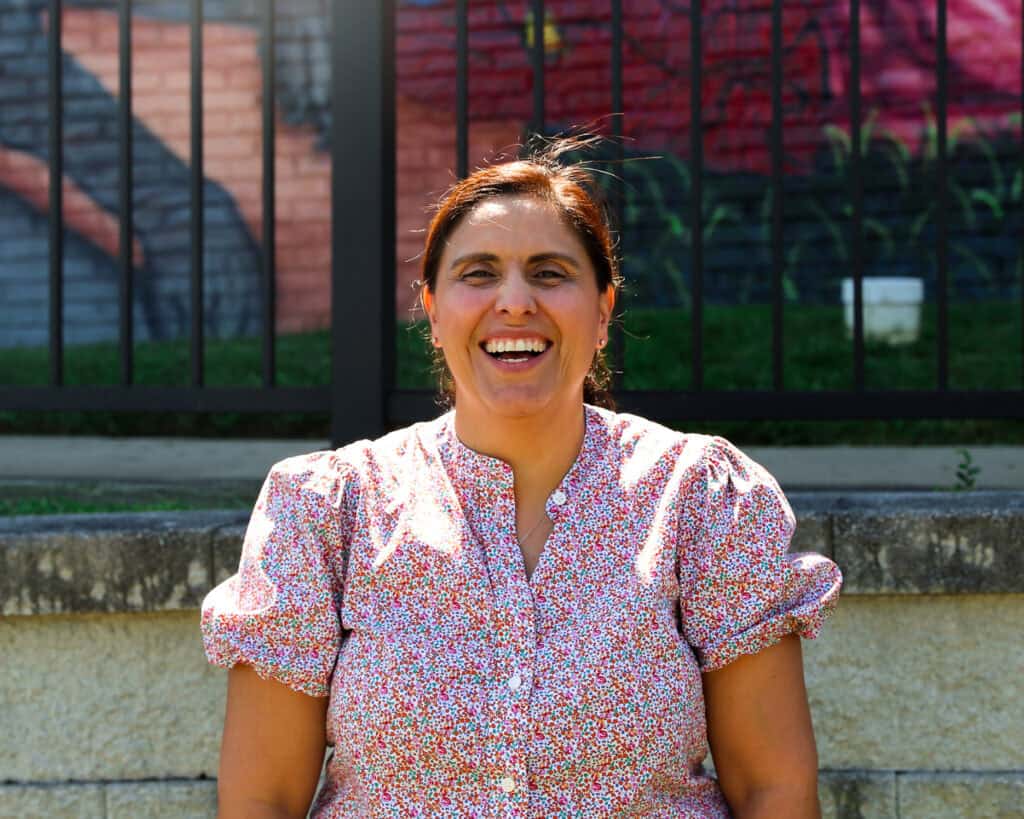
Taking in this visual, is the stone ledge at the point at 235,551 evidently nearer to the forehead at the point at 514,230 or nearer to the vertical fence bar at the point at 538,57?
the forehead at the point at 514,230

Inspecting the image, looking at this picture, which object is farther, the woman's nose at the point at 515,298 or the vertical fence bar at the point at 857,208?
the vertical fence bar at the point at 857,208

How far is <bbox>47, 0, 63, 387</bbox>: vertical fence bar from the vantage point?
2.74 meters

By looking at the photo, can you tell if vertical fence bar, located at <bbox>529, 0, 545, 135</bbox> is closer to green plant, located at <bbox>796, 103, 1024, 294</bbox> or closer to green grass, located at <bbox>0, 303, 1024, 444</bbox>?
green grass, located at <bbox>0, 303, 1024, 444</bbox>

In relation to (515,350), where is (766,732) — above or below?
below

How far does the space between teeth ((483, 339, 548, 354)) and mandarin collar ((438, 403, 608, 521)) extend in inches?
6.2

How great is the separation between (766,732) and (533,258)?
2.28 ft

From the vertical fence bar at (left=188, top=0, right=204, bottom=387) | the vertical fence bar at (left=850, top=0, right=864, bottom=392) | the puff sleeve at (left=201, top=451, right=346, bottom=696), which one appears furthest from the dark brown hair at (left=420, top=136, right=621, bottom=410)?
the vertical fence bar at (left=188, top=0, right=204, bottom=387)

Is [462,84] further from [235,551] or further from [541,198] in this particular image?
[235,551]

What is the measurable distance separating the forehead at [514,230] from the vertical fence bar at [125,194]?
1133mm

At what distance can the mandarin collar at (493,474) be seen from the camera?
1759 mm

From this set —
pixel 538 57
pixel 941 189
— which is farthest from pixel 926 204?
pixel 538 57

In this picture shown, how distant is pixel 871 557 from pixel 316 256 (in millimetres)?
6284

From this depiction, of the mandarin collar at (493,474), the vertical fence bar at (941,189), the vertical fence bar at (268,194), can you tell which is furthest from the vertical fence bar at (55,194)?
the vertical fence bar at (941,189)

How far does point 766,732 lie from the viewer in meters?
1.69
